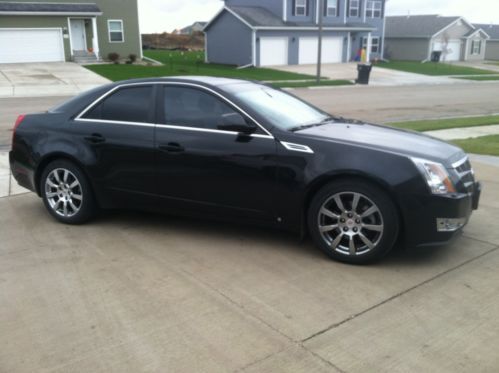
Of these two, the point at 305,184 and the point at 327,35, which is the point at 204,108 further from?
the point at 327,35

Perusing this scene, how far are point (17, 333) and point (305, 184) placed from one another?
2.49 metres

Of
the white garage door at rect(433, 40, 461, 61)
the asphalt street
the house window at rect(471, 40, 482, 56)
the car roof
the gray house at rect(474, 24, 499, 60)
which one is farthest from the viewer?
the gray house at rect(474, 24, 499, 60)

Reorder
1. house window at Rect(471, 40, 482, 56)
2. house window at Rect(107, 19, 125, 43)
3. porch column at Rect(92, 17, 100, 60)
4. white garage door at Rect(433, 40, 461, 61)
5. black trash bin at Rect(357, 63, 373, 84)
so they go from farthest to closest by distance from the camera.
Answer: house window at Rect(471, 40, 482, 56)
white garage door at Rect(433, 40, 461, 61)
house window at Rect(107, 19, 125, 43)
porch column at Rect(92, 17, 100, 60)
black trash bin at Rect(357, 63, 373, 84)

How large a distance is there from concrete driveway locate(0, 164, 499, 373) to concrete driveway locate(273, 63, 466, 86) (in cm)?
2870

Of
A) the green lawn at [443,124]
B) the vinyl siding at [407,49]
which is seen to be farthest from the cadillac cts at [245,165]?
the vinyl siding at [407,49]

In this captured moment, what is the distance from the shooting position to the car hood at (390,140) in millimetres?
4527

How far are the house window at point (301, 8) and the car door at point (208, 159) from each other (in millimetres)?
39982

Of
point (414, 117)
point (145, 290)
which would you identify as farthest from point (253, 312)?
point (414, 117)

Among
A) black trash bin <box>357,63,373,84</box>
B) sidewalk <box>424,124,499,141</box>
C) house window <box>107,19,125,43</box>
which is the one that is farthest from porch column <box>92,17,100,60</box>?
sidewalk <box>424,124,499,141</box>

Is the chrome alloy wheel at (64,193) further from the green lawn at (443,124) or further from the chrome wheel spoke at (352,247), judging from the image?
the green lawn at (443,124)

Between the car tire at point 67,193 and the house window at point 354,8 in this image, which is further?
the house window at point 354,8

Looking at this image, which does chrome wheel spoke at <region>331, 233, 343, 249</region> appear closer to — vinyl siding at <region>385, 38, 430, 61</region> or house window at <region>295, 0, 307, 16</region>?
house window at <region>295, 0, 307, 16</region>

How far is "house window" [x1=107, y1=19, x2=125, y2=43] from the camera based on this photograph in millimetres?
37966

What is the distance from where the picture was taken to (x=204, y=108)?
5.06m
